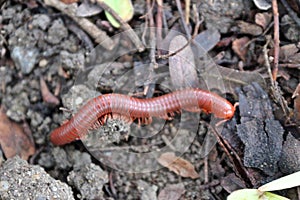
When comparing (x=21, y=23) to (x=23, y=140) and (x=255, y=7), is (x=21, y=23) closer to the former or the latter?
(x=23, y=140)

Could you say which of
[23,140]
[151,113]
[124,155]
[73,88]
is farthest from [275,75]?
[23,140]

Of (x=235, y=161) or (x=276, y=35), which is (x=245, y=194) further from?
(x=276, y=35)

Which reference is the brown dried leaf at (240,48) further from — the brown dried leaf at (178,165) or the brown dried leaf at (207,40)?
the brown dried leaf at (178,165)

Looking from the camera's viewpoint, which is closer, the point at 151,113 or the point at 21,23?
the point at 151,113

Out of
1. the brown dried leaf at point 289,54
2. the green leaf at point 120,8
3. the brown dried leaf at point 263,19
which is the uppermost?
the green leaf at point 120,8

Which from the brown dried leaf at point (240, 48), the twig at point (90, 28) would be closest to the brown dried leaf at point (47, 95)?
the twig at point (90, 28)

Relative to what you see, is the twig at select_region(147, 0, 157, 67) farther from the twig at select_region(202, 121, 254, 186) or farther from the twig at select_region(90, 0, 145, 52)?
the twig at select_region(202, 121, 254, 186)
